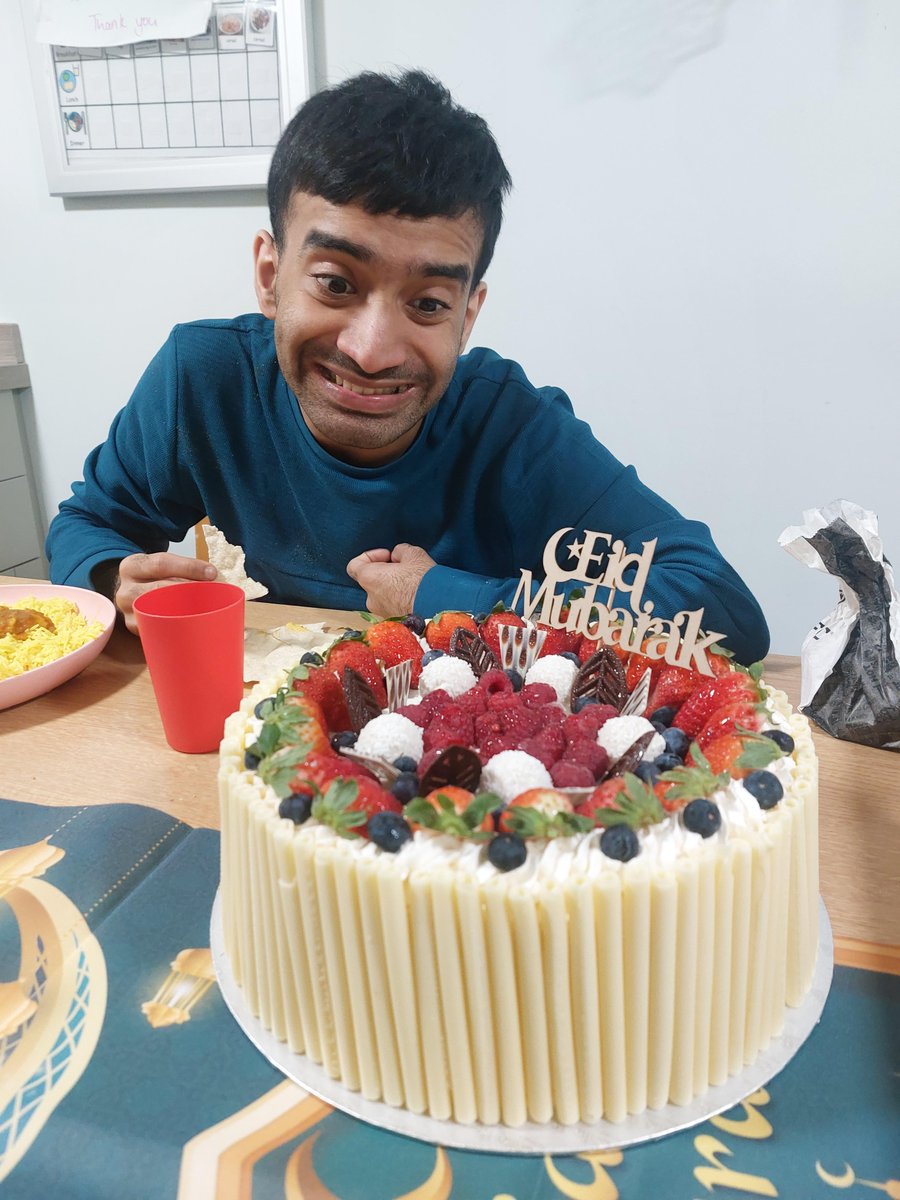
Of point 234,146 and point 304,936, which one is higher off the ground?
point 234,146

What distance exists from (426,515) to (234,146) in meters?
1.52

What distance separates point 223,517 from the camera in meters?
1.91

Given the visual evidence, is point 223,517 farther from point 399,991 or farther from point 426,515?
point 399,991

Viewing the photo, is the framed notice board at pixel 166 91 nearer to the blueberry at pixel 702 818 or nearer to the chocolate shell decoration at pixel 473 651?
the chocolate shell decoration at pixel 473 651

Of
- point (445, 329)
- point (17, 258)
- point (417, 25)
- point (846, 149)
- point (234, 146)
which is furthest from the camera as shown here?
point (17, 258)

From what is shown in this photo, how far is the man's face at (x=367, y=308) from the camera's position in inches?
52.1

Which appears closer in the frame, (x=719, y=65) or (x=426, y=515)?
(x=426, y=515)

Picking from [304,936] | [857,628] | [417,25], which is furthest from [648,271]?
[304,936]

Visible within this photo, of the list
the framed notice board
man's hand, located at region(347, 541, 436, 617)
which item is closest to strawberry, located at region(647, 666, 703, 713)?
man's hand, located at region(347, 541, 436, 617)

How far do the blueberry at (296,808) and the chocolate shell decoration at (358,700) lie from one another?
7.6 inches

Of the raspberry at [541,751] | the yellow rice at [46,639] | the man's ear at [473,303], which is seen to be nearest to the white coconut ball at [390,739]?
the raspberry at [541,751]

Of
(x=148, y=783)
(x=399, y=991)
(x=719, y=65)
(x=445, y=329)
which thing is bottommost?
(x=148, y=783)

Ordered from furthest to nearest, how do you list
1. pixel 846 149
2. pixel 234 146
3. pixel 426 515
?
pixel 234 146
pixel 846 149
pixel 426 515

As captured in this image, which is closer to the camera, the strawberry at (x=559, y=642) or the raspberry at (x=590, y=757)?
the raspberry at (x=590, y=757)
